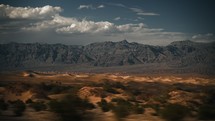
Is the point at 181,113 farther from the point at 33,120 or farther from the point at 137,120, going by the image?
the point at 33,120

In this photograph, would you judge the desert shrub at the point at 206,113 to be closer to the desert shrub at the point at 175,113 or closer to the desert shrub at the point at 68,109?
the desert shrub at the point at 175,113

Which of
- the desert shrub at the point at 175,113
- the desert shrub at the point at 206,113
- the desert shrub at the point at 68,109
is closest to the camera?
the desert shrub at the point at 68,109

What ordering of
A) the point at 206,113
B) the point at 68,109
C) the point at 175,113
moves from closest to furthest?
the point at 68,109, the point at 175,113, the point at 206,113

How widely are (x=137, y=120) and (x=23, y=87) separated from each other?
45.5 m

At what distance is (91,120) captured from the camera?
2216 centimetres

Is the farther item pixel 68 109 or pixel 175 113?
pixel 175 113

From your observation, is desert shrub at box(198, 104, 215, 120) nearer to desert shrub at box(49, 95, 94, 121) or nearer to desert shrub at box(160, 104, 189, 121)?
desert shrub at box(160, 104, 189, 121)

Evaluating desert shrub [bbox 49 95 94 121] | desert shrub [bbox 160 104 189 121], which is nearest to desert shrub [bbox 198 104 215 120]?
desert shrub [bbox 160 104 189 121]

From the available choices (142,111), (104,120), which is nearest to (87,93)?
(142,111)

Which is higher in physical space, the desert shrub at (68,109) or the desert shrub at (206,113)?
the desert shrub at (68,109)

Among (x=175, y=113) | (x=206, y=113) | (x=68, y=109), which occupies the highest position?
(x=68, y=109)

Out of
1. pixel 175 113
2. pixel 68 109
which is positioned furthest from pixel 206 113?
pixel 68 109

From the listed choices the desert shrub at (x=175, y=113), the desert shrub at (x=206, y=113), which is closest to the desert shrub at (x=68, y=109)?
the desert shrub at (x=175, y=113)

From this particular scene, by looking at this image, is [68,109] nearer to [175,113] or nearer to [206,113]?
[175,113]
